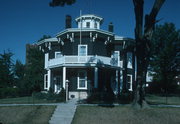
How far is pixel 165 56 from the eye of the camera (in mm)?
37500

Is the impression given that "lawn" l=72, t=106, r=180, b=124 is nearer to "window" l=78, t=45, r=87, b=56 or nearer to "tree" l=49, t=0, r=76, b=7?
"tree" l=49, t=0, r=76, b=7

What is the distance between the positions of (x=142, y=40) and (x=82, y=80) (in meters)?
10.6

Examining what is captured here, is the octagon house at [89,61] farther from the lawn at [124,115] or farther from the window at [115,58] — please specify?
the lawn at [124,115]

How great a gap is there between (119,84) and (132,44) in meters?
5.67


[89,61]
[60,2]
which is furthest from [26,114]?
[89,61]

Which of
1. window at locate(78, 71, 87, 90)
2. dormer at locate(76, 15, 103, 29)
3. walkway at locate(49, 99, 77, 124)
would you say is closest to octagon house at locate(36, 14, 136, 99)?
window at locate(78, 71, 87, 90)

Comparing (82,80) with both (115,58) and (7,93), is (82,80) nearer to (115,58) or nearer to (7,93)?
(115,58)

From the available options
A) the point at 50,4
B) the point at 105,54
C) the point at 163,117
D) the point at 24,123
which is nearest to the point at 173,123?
the point at 163,117

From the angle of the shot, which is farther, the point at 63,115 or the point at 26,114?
the point at 26,114

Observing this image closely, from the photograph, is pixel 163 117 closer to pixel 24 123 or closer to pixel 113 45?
pixel 24 123

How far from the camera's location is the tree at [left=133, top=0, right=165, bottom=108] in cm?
1816

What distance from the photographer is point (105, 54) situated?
2816 cm

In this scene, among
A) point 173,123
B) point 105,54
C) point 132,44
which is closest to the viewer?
point 173,123

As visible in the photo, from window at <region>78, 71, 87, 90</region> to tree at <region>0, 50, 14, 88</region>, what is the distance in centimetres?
2066
